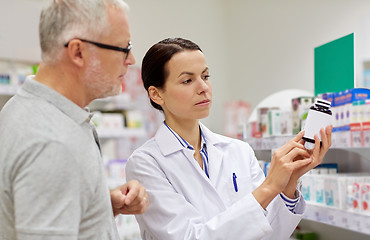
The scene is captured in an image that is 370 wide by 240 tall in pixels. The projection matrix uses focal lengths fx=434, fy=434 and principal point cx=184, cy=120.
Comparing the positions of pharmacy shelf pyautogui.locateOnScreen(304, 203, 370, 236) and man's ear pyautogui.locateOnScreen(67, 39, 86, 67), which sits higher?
man's ear pyautogui.locateOnScreen(67, 39, 86, 67)

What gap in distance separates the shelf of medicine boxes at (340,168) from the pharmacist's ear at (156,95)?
0.89 metres

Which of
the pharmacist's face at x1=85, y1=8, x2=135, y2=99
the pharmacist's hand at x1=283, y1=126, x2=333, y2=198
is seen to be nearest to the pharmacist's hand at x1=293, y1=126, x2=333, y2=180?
the pharmacist's hand at x1=283, y1=126, x2=333, y2=198

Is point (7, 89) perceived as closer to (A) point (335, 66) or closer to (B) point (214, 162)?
(B) point (214, 162)

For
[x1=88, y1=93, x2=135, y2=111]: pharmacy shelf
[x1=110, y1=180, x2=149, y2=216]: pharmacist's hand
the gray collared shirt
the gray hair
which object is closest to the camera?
the gray collared shirt

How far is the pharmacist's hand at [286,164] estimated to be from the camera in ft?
5.86

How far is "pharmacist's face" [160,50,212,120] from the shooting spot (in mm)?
1981

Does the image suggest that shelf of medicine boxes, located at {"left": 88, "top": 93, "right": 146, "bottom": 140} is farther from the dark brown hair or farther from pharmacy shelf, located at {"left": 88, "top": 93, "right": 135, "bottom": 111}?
the dark brown hair

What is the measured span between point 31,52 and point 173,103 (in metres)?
4.04

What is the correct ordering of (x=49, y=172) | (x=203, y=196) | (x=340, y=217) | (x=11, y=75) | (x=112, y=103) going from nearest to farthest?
(x=49, y=172), (x=203, y=196), (x=340, y=217), (x=11, y=75), (x=112, y=103)

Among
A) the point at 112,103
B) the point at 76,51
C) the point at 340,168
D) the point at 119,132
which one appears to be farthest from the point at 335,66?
the point at 112,103

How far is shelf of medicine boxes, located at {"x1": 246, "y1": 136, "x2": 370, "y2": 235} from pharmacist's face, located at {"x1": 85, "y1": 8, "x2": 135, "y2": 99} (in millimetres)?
1367

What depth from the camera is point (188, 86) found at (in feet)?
6.53

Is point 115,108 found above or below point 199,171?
above

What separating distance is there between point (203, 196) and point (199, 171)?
0.12 metres
